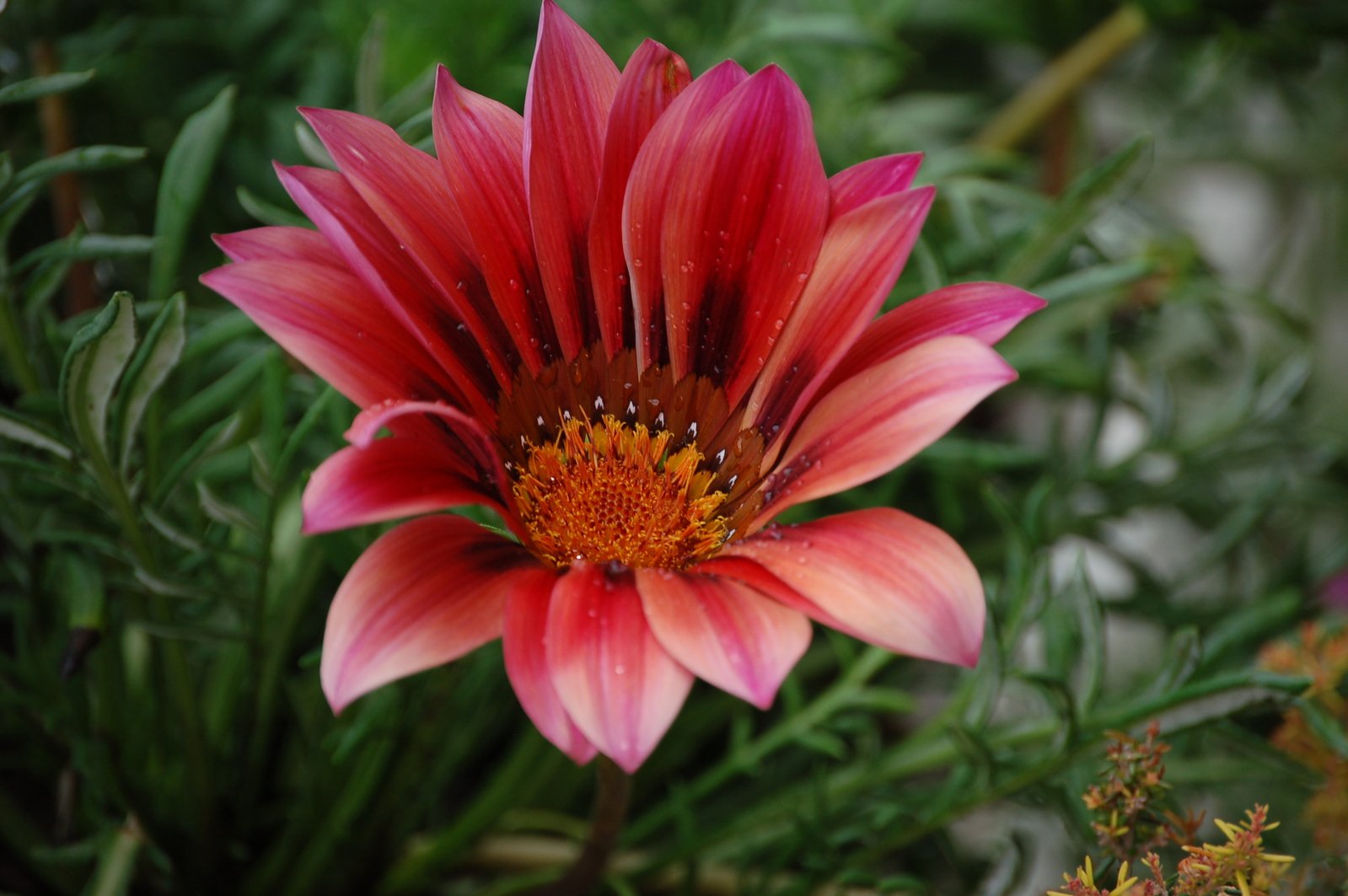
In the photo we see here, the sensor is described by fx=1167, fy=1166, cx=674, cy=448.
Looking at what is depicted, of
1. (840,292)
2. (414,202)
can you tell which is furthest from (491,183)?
(840,292)

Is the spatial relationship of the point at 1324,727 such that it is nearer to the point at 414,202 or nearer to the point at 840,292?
the point at 840,292

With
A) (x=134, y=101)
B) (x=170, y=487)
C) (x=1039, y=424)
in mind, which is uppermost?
(x=134, y=101)

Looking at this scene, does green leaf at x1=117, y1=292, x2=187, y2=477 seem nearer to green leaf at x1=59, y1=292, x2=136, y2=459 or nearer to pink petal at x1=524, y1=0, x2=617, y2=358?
green leaf at x1=59, y1=292, x2=136, y2=459

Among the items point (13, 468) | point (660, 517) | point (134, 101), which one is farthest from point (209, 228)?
point (660, 517)

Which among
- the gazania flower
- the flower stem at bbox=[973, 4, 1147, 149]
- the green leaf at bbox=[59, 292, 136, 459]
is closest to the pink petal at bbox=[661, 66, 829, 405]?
the gazania flower

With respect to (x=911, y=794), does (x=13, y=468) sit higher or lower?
higher

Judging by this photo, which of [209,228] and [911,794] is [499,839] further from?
[209,228]
